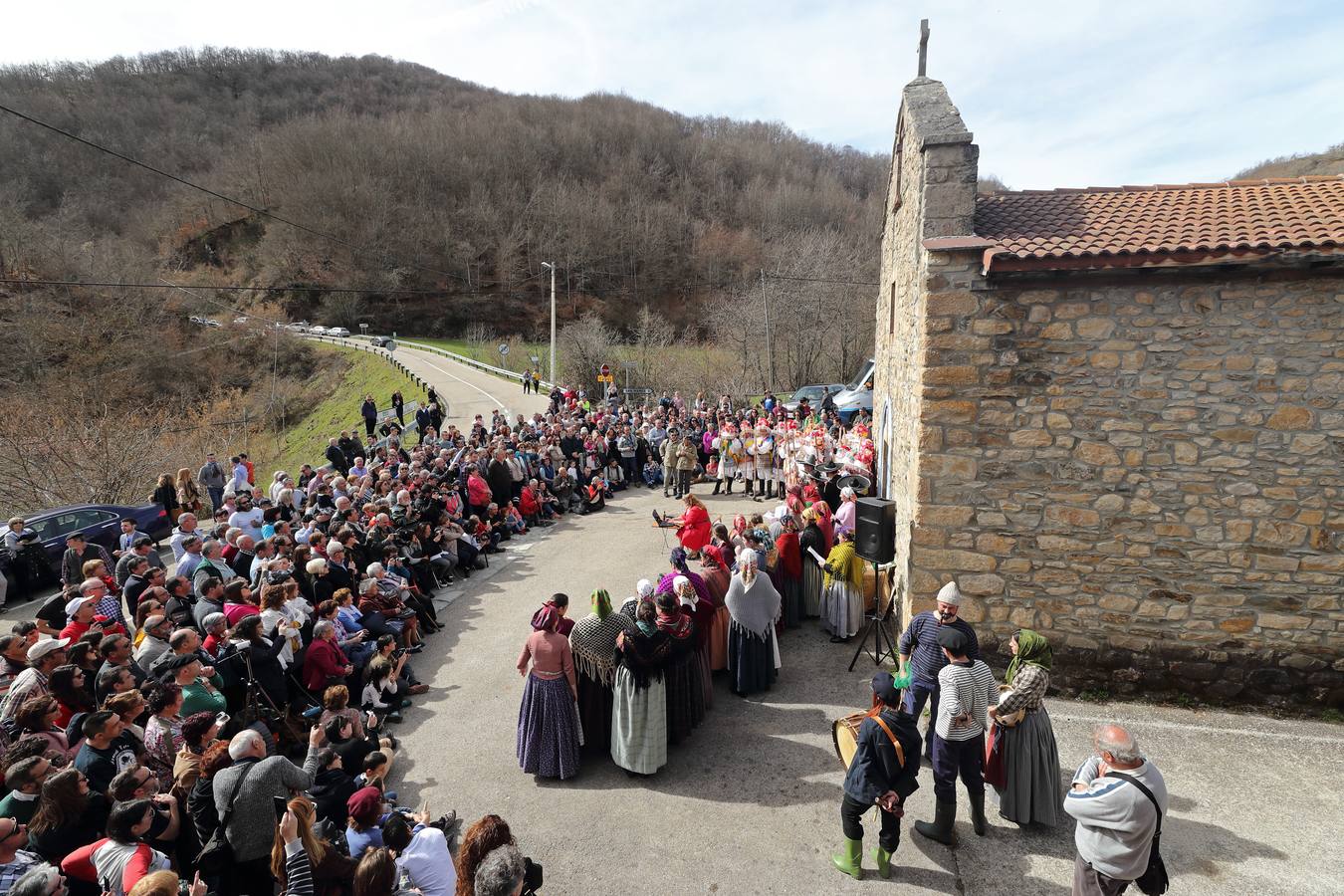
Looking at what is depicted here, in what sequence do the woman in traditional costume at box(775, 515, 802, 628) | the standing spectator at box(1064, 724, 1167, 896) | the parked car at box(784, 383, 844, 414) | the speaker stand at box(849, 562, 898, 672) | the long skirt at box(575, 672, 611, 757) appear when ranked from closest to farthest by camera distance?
the standing spectator at box(1064, 724, 1167, 896) < the long skirt at box(575, 672, 611, 757) < the speaker stand at box(849, 562, 898, 672) < the woman in traditional costume at box(775, 515, 802, 628) < the parked car at box(784, 383, 844, 414)

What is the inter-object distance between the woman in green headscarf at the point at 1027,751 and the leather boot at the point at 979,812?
23 centimetres

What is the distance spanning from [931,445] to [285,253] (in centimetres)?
6052

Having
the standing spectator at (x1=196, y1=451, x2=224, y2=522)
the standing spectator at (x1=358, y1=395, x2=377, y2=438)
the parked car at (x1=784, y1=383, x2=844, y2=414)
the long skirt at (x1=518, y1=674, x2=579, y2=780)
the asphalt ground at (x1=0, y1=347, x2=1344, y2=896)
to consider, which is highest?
the parked car at (x1=784, y1=383, x2=844, y2=414)

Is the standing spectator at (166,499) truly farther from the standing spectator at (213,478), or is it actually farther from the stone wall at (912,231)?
the stone wall at (912,231)

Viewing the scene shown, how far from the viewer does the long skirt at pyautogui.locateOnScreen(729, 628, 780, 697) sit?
23.0 ft

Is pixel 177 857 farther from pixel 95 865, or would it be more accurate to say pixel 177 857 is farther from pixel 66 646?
pixel 66 646

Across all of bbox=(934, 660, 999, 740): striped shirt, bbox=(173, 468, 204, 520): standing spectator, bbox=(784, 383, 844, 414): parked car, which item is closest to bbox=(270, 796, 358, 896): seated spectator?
bbox=(934, 660, 999, 740): striped shirt

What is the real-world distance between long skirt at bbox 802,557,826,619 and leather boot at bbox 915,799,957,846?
12.7ft

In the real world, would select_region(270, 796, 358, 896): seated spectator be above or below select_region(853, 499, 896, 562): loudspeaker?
below

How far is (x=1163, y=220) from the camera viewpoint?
6984mm

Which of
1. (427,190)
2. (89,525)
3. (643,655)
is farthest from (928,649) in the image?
(427,190)

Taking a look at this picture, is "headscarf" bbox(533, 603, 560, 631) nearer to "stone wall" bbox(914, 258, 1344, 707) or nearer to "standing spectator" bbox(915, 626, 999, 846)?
"standing spectator" bbox(915, 626, 999, 846)

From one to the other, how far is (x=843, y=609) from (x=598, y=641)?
359 centimetres

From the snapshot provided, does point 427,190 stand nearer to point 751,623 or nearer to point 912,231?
point 912,231
